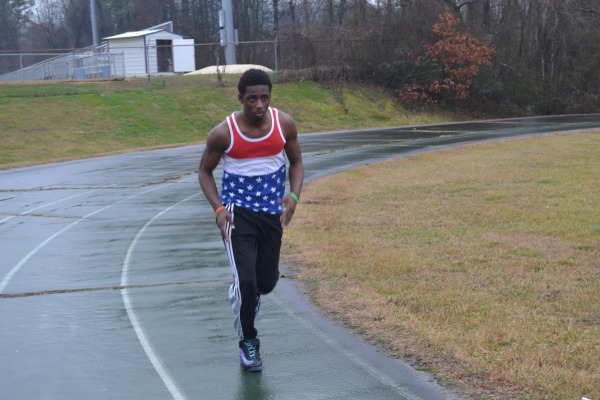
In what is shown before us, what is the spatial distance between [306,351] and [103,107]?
107ft

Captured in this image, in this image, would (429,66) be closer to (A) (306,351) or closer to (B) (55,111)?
(B) (55,111)

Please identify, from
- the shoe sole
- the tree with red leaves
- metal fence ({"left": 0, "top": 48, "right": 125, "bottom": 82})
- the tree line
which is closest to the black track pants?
the shoe sole

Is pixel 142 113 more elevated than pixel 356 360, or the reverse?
pixel 142 113

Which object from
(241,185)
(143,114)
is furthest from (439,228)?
(143,114)

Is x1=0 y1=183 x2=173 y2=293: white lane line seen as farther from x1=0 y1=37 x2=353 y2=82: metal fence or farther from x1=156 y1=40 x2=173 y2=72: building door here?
x1=156 y1=40 x2=173 y2=72: building door

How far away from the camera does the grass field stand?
588 cm

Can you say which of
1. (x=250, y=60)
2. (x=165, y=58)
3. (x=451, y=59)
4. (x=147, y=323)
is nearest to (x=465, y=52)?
(x=451, y=59)

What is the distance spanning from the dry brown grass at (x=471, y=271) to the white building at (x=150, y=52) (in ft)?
109

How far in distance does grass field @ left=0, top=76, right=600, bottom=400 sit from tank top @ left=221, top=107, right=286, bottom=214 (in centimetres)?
157

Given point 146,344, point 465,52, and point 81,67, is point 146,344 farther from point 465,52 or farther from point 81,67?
point 81,67

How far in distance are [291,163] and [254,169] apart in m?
0.49

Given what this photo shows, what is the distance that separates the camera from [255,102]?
5648 mm

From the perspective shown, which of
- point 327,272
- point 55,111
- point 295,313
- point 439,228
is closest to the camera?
point 295,313

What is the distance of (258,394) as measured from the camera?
5.55 meters
